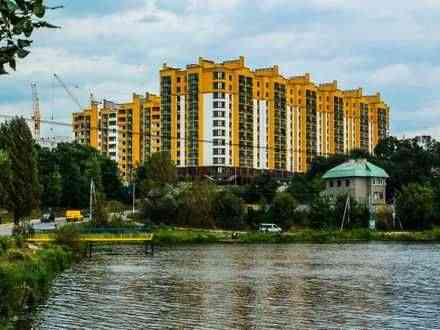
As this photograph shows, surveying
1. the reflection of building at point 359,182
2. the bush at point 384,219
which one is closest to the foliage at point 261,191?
the reflection of building at point 359,182

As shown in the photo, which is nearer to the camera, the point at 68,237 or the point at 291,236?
the point at 68,237

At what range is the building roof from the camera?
12619cm

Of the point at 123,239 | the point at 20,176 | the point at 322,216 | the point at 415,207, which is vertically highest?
the point at 20,176

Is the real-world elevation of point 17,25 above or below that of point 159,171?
below

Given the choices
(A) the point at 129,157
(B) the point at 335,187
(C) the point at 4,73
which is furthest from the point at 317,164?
(C) the point at 4,73

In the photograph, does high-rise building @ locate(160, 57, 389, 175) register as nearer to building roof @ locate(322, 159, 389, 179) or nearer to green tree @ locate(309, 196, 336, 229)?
building roof @ locate(322, 159, 389, 179)

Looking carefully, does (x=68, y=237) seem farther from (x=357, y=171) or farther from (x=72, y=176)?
(x=357, y=171)

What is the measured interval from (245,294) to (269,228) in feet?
233

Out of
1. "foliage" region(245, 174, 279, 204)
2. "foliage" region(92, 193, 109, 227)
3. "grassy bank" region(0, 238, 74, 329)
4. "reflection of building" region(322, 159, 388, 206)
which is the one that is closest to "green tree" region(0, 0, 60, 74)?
"grassy bank" region(0, 238, 74, 329)

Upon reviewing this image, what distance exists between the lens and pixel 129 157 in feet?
647

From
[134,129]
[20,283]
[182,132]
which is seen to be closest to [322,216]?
[182,132]

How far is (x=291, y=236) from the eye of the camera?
336ft

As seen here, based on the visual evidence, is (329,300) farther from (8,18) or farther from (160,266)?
(8,18)

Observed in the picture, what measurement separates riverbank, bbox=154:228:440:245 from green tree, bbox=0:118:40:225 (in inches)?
901
